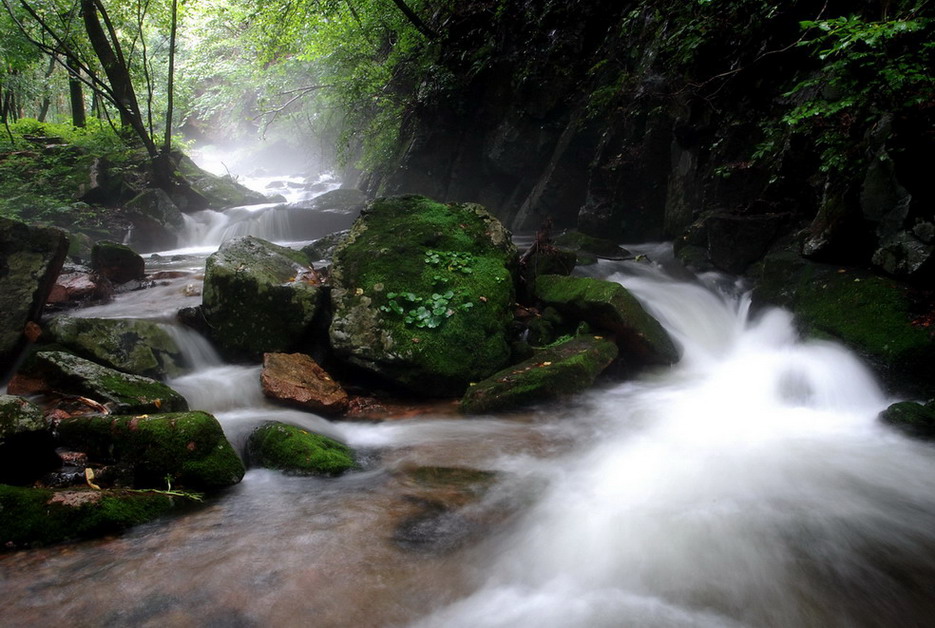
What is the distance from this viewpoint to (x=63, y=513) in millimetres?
2510

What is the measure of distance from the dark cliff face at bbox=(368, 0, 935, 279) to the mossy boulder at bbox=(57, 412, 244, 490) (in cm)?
589

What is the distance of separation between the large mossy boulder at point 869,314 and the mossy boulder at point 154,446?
19.0ft

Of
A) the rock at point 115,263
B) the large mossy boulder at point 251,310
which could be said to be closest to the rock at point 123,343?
the large mossy boulder at point 251,310

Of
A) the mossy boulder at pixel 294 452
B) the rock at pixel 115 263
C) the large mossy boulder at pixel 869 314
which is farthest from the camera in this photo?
the rock at pixel 115 263

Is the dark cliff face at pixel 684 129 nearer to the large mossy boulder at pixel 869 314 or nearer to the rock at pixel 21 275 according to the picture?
the large mossy boulder at pixel 869 314

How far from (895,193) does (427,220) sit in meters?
5.40

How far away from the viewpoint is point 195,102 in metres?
23.1

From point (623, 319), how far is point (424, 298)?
8.18ft

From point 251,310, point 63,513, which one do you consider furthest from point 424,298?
point 63,513

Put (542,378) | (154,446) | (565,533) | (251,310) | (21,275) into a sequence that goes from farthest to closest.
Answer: (251,310)
(21,275)
(542,378)
(154,446)
(565,533)

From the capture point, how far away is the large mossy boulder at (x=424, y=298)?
17.3ft

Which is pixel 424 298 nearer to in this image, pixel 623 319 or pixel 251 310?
pixel 251 310

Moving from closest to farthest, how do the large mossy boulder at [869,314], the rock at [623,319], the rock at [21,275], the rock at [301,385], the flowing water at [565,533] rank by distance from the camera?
the flowing water at [565,533] < the large mossy boulder at [869,314] < the rock at [21,275] < the rock at [301,385] < the rock at [623,319]

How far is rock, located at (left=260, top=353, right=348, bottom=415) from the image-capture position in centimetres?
491
